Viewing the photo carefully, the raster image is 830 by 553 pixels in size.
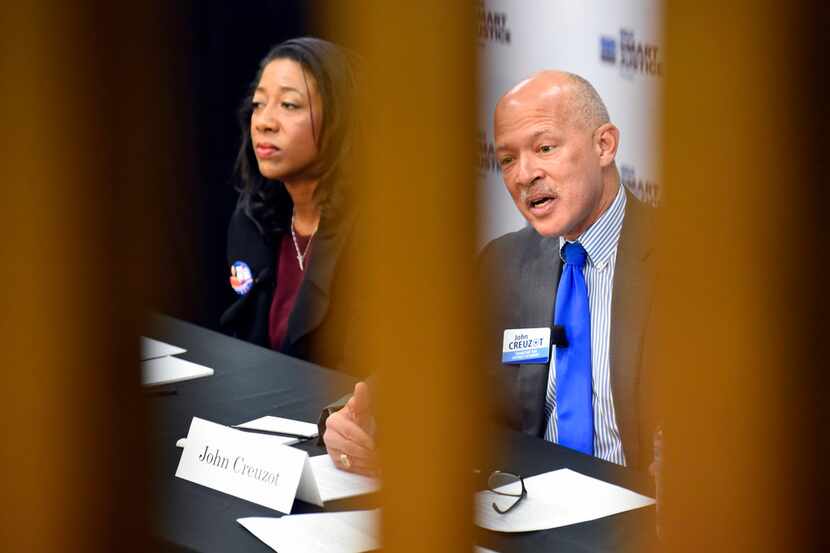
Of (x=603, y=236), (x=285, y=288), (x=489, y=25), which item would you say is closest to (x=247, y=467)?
(x=603, y=236)

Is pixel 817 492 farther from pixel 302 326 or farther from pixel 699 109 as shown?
pixel 302 326

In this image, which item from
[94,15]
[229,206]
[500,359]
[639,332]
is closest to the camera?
[94,15]

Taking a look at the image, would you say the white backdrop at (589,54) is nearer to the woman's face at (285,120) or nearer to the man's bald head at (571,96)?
the man's bald head at (571,96)

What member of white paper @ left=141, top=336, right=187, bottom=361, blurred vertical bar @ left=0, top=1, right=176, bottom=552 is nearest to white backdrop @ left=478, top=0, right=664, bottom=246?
white paper @ left=141, top=336, right=187, bottom=361

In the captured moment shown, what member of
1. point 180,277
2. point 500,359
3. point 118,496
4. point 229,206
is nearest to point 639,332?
point 500,359

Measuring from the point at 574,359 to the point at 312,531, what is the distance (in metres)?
0.96

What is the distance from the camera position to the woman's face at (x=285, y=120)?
299 centimetres

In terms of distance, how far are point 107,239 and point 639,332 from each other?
169 centimetres

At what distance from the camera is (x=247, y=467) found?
1.62 metres

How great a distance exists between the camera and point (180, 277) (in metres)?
4.06

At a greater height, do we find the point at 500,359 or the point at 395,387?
the point at 500,359

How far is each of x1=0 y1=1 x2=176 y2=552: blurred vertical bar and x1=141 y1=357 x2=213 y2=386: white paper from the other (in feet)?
5.51

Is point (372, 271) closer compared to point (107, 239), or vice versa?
point (372, 271)

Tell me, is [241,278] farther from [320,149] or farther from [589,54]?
[589,54]
